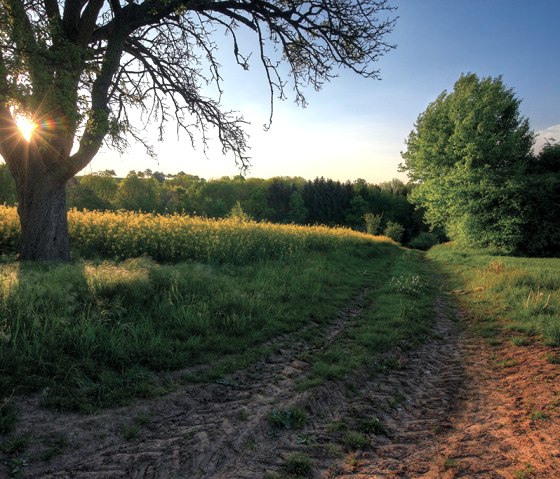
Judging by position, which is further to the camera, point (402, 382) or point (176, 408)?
point (402, 382)

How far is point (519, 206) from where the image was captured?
2162 cm

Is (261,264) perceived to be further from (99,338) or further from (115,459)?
(115,459)

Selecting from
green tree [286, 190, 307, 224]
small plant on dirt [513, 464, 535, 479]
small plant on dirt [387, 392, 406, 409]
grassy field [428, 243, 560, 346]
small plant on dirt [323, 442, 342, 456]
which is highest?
green tree [286, 190, 307, 224]

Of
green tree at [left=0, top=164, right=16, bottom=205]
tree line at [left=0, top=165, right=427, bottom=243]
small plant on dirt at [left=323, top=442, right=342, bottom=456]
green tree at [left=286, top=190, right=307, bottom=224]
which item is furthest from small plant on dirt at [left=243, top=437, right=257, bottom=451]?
green tree at [left=286, top=190, right=307, bottom=224]

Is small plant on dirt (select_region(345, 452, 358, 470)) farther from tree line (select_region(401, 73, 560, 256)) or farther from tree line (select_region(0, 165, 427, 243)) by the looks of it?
tree line (select_region(0, 165, 427, 243))

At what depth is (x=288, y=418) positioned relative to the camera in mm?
3363

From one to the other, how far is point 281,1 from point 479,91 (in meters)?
21.3

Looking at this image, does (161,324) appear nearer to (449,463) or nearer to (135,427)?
(135,427)

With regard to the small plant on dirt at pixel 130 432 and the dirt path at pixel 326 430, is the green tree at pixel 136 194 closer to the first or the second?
the dirt path at pixel 326 430

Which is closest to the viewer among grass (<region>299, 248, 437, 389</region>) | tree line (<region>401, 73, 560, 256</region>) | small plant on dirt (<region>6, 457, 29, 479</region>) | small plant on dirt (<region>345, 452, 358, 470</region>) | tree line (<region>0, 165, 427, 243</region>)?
small plant on dirt (<region>6, 457, 29, 479</region>)

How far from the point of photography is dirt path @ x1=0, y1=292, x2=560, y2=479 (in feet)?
8.72

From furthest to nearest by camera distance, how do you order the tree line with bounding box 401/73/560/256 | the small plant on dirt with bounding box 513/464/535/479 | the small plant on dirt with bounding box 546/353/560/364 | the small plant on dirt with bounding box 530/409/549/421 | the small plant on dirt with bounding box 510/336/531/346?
the tree line with bounding box 401/73/560/256 → the small plant on dirt with bounding box 510/336/531/346 → the small plant on dirt with bounding box 546/353/560/364 → the small plant on dirt with bounding box 530/409/549/421 → the small plant on dirt with bounding box 513/464/535/479

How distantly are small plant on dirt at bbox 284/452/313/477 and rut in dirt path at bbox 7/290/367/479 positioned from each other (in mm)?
115

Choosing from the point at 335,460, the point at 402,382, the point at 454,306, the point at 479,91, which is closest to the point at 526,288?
the point at 454,306
